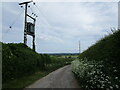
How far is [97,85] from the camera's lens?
8781mm

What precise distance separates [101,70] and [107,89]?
249 cm

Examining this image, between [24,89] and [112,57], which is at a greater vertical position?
[112,57]

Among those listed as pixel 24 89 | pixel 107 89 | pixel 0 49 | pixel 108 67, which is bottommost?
pixel 24 89

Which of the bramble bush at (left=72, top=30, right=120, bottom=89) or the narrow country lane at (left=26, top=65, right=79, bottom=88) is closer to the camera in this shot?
the bramble bush at (left=72, top=30, right=120, bottom=89)

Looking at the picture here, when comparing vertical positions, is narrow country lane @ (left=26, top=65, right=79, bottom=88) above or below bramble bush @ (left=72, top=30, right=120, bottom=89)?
below

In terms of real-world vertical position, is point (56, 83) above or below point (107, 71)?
below

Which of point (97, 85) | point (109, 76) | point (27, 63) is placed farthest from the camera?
point (27, 63)

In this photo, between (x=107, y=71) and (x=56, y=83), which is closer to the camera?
(x=107, y=71)

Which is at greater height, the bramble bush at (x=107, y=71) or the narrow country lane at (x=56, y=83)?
the bramble bush at (x=107, y=71)

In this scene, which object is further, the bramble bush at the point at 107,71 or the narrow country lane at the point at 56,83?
the narrow country lane at the point at 56,83

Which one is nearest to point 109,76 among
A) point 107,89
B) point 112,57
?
point 107,89

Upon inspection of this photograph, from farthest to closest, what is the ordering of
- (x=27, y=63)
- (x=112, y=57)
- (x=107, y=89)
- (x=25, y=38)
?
1. (x=25, y=38)
2. (x=27, y=63)
3. (x=112, y=57)
4. (x=107, y=89)

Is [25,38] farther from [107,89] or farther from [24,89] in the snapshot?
[107,89]

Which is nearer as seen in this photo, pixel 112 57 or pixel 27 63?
pixel 112 57
